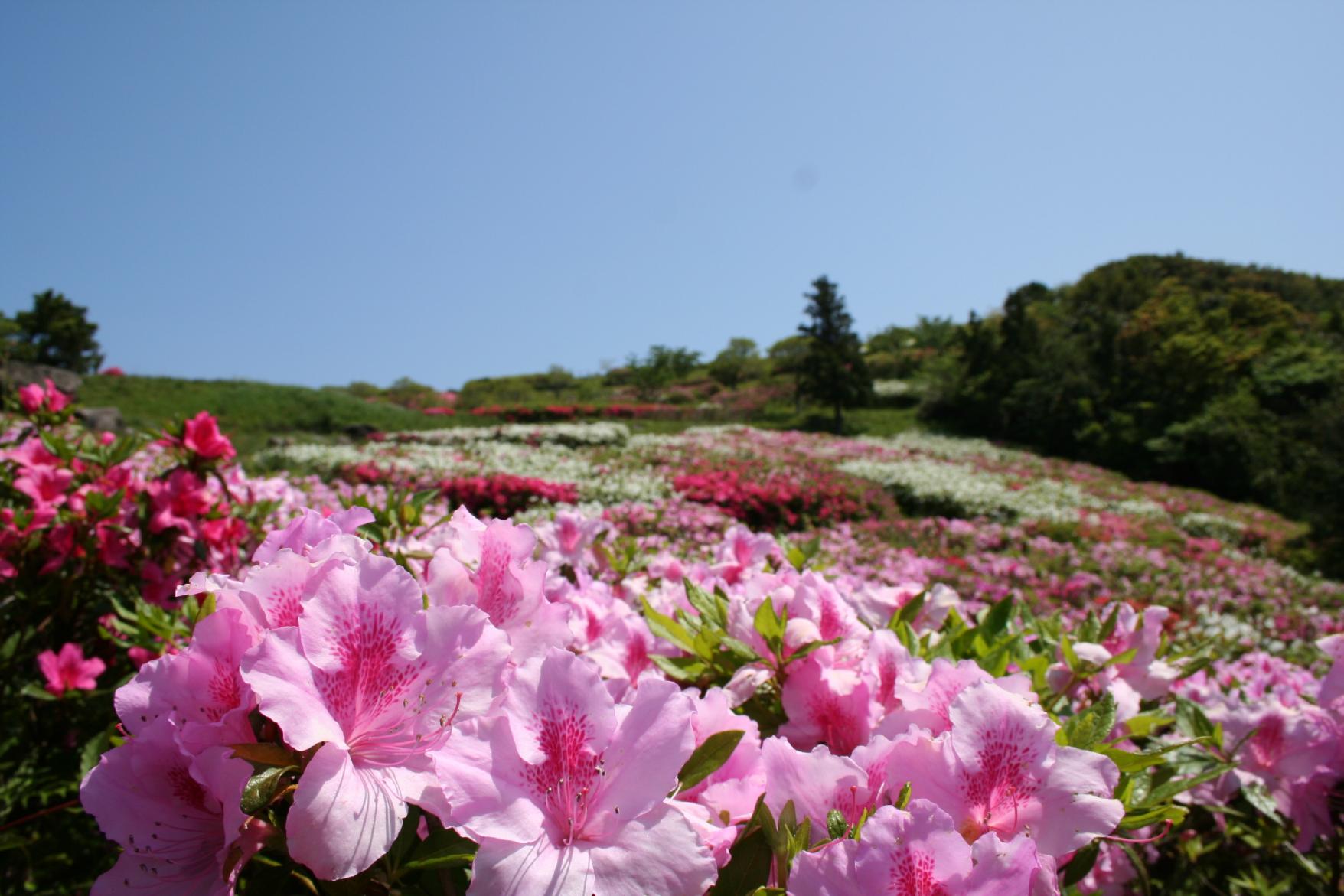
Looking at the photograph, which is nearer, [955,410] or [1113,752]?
[1113,752]

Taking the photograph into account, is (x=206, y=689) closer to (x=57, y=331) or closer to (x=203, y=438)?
(x=203, y=438)

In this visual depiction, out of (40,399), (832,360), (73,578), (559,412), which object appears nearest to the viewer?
(73,578)

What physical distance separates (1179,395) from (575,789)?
90.0 ft

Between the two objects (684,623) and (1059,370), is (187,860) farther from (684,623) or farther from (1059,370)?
(1059,370)

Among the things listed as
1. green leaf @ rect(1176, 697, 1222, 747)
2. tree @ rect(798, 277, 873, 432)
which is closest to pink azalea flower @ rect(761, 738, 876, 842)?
green leaf @ rect(1176, 697, 1222, 747)

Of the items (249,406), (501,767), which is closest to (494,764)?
(501,767)

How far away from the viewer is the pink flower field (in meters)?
0.57

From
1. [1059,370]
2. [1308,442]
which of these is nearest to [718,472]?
[1308,442]

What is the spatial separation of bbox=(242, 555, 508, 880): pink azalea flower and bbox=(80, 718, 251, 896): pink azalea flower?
0.11 m

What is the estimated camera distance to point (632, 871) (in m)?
0.56

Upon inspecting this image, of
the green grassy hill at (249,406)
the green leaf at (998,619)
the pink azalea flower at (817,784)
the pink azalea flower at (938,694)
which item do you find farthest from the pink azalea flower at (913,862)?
the green grassy hill at (249,406)

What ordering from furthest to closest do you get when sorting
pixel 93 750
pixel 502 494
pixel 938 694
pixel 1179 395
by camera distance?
1. pixel 1179 395
2. pixel 502 494
3. pixel 93 750
4. pixel 938 694

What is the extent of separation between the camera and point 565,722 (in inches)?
24.7

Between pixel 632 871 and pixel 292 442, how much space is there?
14.9m
